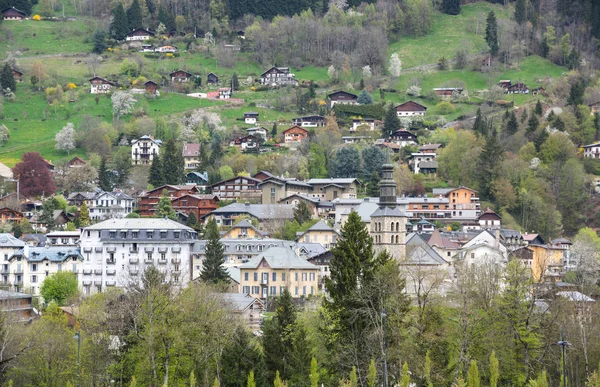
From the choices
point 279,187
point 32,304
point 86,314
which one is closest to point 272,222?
point 279,187

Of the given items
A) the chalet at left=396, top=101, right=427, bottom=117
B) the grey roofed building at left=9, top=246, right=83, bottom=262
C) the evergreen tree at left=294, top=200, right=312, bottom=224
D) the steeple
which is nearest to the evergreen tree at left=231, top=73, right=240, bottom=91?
the chalet at left=396, top=101, right=427, bottom=117

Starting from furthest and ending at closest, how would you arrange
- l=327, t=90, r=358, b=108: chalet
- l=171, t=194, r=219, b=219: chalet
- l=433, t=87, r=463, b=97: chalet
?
1. l=433, t=87, r=463, b=97: chalet
2. l=327, t=90, r=358, b=108: chalet
3. l=171, t=194, r=219, b=219: chalet

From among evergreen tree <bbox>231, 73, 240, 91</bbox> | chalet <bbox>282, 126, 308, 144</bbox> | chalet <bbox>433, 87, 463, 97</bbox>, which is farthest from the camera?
evergreen tree <bbox>231, 73, 240, 91</bbox>

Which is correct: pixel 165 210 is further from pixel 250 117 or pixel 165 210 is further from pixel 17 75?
pixel 17 75

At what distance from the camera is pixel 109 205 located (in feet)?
460

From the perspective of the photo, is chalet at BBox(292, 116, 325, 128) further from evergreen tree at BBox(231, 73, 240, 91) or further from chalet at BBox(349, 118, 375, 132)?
evergreen tree at BBox(231, 73, 240, 91)

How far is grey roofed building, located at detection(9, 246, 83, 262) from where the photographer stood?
115188 mm

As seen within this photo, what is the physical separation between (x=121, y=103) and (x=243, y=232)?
57.7 m

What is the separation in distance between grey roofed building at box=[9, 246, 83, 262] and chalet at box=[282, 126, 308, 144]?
187ft

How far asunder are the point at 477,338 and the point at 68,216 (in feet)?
246

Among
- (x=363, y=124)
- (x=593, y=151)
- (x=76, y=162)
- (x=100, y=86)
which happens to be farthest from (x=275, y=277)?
(x=100, y=86)

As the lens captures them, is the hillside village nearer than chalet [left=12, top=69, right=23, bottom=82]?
Yes

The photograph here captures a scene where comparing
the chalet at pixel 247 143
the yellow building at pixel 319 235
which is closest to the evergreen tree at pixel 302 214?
the yellow building at pixel 319 235

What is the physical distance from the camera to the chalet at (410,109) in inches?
7165
